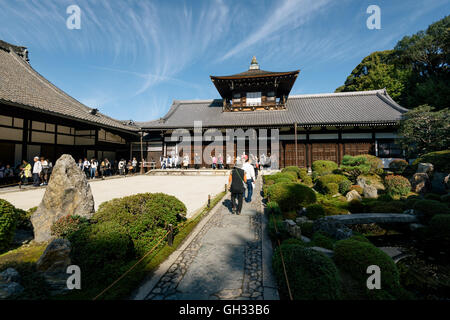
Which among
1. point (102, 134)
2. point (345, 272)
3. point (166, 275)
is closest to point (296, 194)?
point (345, 272)

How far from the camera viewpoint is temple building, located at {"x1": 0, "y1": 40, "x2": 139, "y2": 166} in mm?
10281

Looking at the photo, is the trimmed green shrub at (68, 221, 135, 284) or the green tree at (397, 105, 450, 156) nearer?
the trimmed green shrub at (68, 221, 135, 284)

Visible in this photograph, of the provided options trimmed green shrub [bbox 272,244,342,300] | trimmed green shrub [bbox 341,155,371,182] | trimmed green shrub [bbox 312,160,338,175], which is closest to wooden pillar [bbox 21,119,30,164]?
trimmed green shrub [bbox 272,244,342,300]

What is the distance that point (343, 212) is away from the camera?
20.6 feet

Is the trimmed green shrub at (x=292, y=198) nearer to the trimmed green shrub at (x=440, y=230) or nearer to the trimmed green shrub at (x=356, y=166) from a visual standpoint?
the trimmed green shrub at (x=440, y=230)

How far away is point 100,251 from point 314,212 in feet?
17.9

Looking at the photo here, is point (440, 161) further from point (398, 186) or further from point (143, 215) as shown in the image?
point (143, 215)

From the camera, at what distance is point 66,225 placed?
3932mm

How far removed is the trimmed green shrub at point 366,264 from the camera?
8.50ft

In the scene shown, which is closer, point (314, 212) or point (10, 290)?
point (10, 290)

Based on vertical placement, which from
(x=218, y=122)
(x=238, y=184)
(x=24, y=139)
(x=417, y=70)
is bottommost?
(x=238, y=184)

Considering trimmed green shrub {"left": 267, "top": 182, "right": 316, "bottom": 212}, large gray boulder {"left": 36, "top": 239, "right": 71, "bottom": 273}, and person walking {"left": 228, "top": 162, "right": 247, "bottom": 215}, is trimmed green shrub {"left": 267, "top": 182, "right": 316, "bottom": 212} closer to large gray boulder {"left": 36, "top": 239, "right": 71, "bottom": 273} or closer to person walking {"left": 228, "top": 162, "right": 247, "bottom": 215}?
person walking {"left": 228, "top": 162, "right": 247, "bottom": 215}

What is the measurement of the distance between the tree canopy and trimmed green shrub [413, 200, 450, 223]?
19.9 m

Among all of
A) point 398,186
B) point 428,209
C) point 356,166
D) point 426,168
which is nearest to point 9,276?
point 428,209
